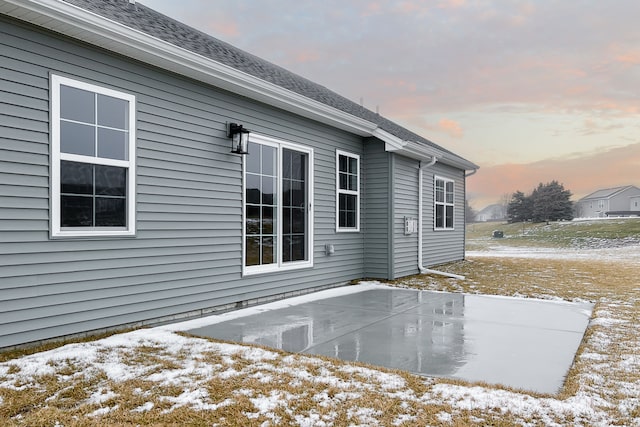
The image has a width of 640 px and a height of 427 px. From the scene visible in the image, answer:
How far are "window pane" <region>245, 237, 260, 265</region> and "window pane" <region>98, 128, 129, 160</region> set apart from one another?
2.05 meters

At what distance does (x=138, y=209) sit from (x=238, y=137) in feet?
5.27

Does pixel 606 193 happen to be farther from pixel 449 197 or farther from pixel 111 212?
pixel 111 212

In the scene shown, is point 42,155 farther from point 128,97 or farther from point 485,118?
point 485,118

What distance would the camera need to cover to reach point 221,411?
2316 mm

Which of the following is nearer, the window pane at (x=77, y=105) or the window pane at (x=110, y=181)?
the window pane at (x=77, y=105)

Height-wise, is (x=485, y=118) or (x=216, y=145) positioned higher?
(x=485, y=118)

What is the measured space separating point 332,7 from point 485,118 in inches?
372

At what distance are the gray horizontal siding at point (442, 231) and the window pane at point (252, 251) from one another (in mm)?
4984

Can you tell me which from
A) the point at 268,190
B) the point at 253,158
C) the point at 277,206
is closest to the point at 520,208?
the point at 277,206

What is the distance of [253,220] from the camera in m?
5.85

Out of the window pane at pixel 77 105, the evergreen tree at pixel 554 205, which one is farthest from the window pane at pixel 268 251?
the evergreen tree at pixel 554 205

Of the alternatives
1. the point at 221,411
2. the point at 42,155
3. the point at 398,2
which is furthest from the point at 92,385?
the point at 398,2

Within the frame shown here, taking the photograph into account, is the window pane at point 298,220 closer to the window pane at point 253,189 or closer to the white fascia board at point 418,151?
the window pane at point 253,189

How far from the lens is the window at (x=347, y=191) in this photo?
768cm
